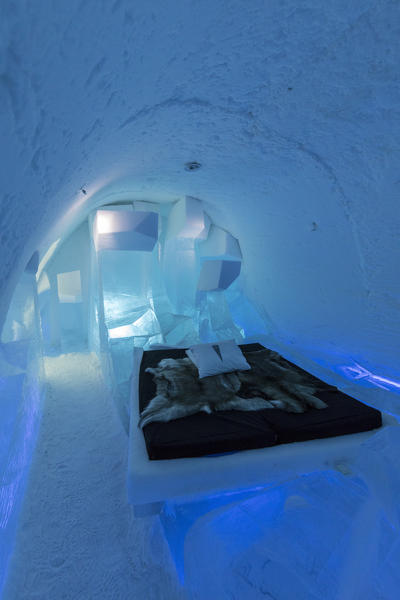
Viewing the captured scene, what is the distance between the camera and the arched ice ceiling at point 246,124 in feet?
2.28

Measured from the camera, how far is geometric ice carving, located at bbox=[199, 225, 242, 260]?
434cm

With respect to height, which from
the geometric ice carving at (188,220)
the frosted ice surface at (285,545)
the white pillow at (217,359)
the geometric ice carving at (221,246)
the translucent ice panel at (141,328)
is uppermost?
the geometric ice carving at (188,220)

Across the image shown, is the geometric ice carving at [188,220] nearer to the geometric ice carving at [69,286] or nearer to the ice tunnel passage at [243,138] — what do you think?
the ice tunnel passage at [243,138]

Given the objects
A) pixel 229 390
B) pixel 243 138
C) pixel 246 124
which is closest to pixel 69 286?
pixel 229 390

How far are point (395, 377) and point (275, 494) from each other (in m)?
1.70

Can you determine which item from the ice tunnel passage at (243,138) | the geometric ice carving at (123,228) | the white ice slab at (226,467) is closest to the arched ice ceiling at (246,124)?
the ice tunnel passage at (243,138)

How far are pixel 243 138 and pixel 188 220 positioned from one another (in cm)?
202

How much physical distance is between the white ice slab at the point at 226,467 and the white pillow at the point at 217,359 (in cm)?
98

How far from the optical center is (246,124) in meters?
1.98

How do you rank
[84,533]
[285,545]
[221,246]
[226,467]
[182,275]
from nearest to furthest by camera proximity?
[285,545], [226,467], [84,533], [221,246], [182,275]

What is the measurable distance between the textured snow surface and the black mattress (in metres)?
0.55

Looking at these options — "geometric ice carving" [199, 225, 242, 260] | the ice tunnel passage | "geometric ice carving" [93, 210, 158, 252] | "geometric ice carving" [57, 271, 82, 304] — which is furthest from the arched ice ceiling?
"geometric ice carving" [57, 271, 82, 304]

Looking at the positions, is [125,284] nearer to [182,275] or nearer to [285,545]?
[182,275]

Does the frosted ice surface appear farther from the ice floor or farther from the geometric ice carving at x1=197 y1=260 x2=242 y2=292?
the geometric ice carving at x1=197 y1=260 x2=242 y2=292
